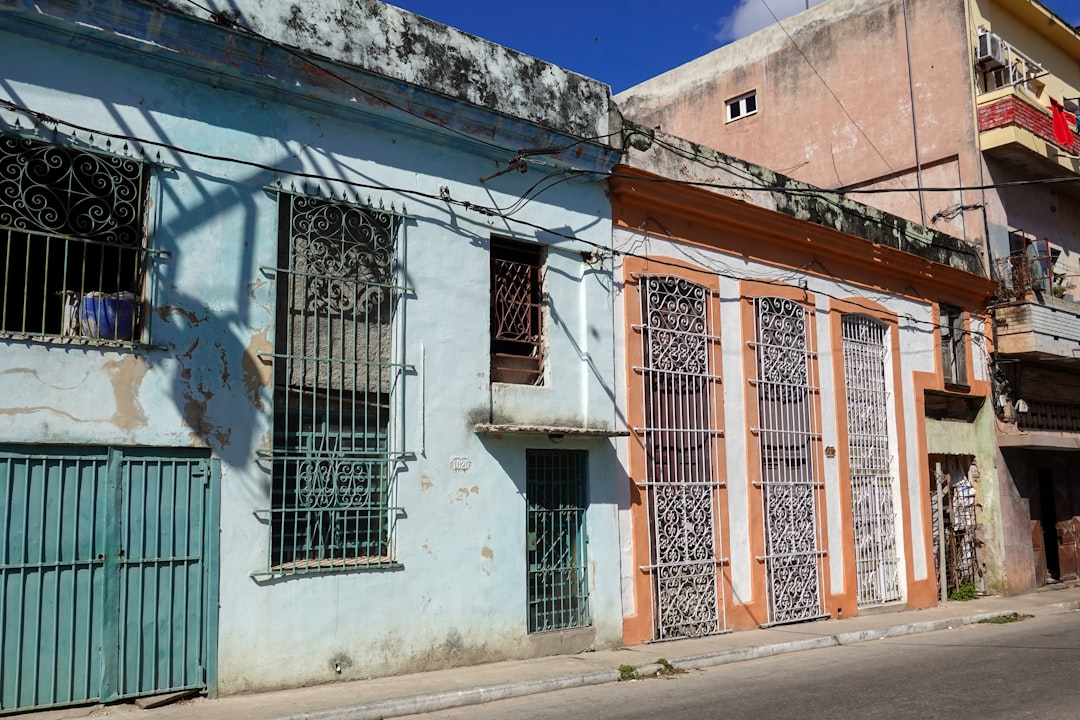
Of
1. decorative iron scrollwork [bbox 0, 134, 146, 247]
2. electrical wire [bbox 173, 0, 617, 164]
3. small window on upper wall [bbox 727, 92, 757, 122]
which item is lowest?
decorative iron scrollwork [bbox 0, 134, 146, 247]

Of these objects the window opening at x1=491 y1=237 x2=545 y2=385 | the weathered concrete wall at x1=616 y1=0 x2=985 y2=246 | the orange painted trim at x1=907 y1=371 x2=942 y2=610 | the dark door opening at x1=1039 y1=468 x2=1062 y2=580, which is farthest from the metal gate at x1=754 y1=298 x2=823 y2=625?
the dark door opening at x1=1039 y1=468 x2=1062 y2=580

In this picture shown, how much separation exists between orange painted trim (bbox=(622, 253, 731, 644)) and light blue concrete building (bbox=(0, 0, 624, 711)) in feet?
0.98

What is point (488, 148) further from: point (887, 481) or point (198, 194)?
point (887, 481)

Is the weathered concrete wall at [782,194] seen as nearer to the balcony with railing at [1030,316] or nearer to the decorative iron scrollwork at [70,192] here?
the balcony with railing at [1030,316]

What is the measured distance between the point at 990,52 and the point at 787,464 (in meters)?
9.35

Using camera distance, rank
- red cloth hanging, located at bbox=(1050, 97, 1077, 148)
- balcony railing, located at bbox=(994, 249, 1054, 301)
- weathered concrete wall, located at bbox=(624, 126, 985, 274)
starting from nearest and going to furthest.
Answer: weathered concrete wall, located at bbox=(624, 126, 985, 274) < balcony railing, located at bbox=(994, 249, 1054, 301) < red cloth hanging, located at bbox=(1050, 97, 1077, 148)

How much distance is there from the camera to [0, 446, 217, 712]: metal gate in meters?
6.66

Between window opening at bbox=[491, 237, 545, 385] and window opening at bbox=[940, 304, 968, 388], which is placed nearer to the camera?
window opening at bbox=[491, 237, 545, 385]

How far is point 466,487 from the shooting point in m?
9.27

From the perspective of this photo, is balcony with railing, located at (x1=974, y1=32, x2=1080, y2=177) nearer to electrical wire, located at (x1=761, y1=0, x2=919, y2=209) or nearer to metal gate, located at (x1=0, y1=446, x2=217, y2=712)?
electrical wire, located at (x1=761, y1=0, x2=919, y2=209)

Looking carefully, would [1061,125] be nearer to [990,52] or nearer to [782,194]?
[990,52]

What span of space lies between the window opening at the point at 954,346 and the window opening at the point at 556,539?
868 centimetres

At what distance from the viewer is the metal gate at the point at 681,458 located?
434 inches

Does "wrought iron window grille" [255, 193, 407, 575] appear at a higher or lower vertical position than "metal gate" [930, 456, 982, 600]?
higher
